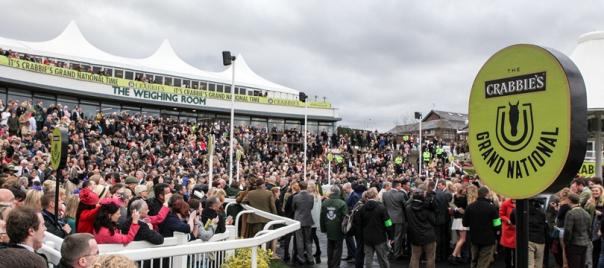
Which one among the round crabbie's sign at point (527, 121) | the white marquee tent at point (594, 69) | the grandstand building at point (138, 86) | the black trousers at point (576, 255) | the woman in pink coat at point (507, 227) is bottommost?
the black trousers at point (576, 255)

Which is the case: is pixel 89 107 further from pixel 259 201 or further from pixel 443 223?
pixel 443 223

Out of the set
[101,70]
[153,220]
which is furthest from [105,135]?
[153,220]

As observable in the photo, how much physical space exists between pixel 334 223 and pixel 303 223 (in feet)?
3.04

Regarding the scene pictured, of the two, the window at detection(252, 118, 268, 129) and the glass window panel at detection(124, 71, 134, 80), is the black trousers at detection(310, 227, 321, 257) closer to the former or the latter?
the glass window panel at detection(124, 71, 134, 80)

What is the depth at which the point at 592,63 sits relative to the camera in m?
14.3

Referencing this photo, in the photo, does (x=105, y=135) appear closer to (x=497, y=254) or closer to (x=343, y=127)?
(x=497, y=254)

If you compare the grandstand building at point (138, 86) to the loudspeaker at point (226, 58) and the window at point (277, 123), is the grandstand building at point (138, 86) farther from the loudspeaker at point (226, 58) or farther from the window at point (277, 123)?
the loudspeaker at point (226, 58)

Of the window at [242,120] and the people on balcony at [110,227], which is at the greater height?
the window at [242,120]

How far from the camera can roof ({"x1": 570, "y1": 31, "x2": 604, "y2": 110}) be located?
13584mm

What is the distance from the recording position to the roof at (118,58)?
122 ft

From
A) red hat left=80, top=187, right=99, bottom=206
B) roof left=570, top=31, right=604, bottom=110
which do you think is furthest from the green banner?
roof left=570, top=31, right=604, bottom=110

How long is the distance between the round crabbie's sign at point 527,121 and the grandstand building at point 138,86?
3294 cm

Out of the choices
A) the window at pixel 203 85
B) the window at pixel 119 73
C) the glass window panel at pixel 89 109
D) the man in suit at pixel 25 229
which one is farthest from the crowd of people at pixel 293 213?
the window at pixel 203 85

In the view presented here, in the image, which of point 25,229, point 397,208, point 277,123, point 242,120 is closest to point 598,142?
point 397,208
